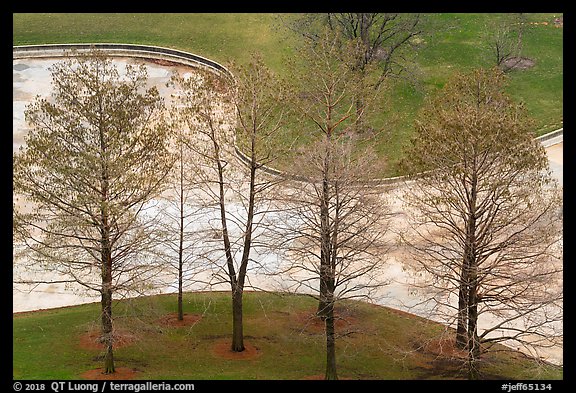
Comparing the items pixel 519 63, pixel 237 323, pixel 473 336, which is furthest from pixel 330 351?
pixel 519 63

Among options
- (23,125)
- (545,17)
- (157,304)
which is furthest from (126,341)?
(545,17)

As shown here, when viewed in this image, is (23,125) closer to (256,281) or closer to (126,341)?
(256,281)

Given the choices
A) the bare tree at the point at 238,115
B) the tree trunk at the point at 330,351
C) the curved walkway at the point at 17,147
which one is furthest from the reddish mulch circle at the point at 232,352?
the tree trunk at the point at 330,351

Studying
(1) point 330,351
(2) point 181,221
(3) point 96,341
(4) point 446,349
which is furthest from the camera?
(2) point 181,221

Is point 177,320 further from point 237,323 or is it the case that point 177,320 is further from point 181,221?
point 181,221

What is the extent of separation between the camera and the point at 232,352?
3073 cm

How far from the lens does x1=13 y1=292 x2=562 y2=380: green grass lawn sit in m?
28.7

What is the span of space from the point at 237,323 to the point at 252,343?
148 cm

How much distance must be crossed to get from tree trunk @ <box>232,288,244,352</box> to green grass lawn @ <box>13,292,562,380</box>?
3.05ft

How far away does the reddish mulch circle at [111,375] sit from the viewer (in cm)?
2727

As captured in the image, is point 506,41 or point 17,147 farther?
point 506,41

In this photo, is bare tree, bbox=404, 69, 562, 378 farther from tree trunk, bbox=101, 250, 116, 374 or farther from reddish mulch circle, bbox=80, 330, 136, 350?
reddish mulch circle, bbox=80, 330, 136, 350

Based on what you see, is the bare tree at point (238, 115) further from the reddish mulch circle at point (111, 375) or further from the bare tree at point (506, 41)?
the bare tree at point (506, 41)

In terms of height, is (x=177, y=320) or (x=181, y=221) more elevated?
(x=181, y=221)
